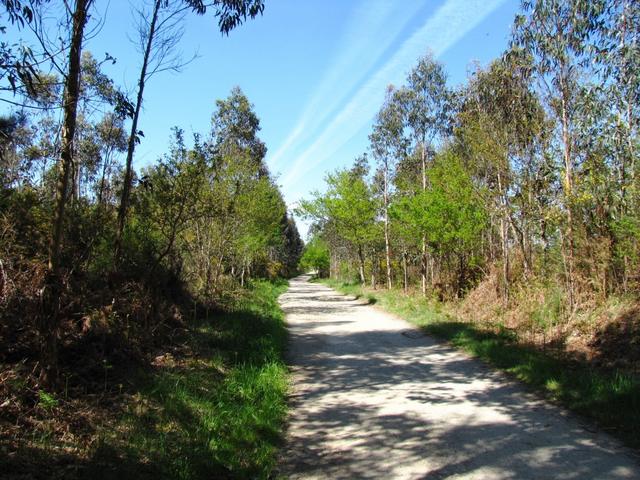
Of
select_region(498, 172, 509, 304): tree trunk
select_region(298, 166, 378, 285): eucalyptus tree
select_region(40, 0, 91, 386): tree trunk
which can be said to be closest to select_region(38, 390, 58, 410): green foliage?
select_region(40, 0, 91, 386): tree trunk

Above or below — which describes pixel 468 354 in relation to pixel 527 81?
below

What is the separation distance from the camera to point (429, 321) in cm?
1312

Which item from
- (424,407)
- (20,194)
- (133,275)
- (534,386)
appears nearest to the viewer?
(424,407)

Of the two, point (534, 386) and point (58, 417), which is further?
point (534, 386)

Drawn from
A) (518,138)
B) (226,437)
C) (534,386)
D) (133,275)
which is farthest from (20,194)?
(518,138)

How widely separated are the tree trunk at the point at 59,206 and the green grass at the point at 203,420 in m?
1.03

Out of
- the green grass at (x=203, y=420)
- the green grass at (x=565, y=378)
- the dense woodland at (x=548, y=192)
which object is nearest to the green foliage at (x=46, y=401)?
the green grass at (x=203, y=420)

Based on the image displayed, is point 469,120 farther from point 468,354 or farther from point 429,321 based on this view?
point 468,354

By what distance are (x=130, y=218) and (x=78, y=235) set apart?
256cm

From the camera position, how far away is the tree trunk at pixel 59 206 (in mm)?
4758

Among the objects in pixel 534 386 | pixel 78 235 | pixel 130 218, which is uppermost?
pixel 130 218

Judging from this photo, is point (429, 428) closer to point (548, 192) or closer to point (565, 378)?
point (565, 378)

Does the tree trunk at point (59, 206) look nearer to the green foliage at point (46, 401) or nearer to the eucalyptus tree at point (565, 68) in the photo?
the green foliage at point (46, 401)

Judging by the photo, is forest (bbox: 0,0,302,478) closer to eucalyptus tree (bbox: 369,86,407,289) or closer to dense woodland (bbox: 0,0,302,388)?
dense woodland (bbox: 0,0,302,388)
